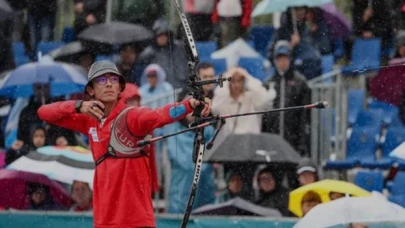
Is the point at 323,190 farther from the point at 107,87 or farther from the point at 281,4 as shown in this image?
the point at 281,4

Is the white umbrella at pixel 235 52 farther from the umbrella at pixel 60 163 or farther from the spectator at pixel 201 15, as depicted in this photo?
the umbrella at pixel 60 163

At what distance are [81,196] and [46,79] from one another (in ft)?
6.17

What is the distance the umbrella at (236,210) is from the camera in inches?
613

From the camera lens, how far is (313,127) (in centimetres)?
1750

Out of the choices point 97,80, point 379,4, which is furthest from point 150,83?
point 97,80

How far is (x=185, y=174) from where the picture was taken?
661 inches

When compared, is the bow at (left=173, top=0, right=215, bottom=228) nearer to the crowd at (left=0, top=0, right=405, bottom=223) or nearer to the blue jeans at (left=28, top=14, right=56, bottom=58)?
the crowd at (left=0, top=0, right=405, bottom=223)

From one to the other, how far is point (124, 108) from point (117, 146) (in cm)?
30

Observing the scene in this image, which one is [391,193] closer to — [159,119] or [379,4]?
[379,4]

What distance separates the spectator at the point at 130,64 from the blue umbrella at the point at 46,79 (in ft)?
1.84

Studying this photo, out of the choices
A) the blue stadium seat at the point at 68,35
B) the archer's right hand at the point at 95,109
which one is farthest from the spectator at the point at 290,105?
the archer's right hand at the point at 95,109

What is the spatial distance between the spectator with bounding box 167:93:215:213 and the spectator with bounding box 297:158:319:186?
3.12 ft

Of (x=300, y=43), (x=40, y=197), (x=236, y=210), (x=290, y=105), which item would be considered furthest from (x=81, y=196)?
(x=300, y=43)

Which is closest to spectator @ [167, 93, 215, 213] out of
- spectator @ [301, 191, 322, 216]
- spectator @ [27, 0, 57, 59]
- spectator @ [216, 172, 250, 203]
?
spectator @ [216, 172, 250, 203]
